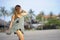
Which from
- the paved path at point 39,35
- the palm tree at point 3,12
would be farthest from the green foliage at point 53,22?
the palm tree at point 3,12

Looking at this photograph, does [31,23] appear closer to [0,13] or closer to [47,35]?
[47,35]

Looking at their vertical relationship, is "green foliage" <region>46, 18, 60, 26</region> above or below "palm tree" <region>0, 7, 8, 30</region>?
below

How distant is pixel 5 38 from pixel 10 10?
22.2 inches

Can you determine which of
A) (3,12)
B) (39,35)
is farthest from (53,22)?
(3,12)

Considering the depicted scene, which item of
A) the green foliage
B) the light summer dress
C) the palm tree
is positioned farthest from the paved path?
the light summer dress

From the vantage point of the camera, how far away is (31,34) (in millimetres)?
3375

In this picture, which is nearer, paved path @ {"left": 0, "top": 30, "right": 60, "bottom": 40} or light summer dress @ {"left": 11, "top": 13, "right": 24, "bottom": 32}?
light summer dress @ {"left": 11, "top": 13, "right": 24, "bottom": 32}

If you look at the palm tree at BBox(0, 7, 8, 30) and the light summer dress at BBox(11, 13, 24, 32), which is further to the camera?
the palm tree at BBox(0, 7, 8, 30)

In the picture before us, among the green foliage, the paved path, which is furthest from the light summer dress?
the green foliage

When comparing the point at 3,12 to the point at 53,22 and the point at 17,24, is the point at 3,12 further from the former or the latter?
the point at 53,22

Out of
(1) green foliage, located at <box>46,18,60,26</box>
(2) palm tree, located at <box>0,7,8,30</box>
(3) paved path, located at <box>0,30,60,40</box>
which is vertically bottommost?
(3) paved path, located at <box>0,30,60,40</box>

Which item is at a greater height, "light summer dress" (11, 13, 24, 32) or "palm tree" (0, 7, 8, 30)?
"palm tree" (0, 7, 8, 30)

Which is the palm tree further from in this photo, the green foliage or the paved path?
the green foliage

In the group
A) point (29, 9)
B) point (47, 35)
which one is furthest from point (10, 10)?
point (47, 35)
